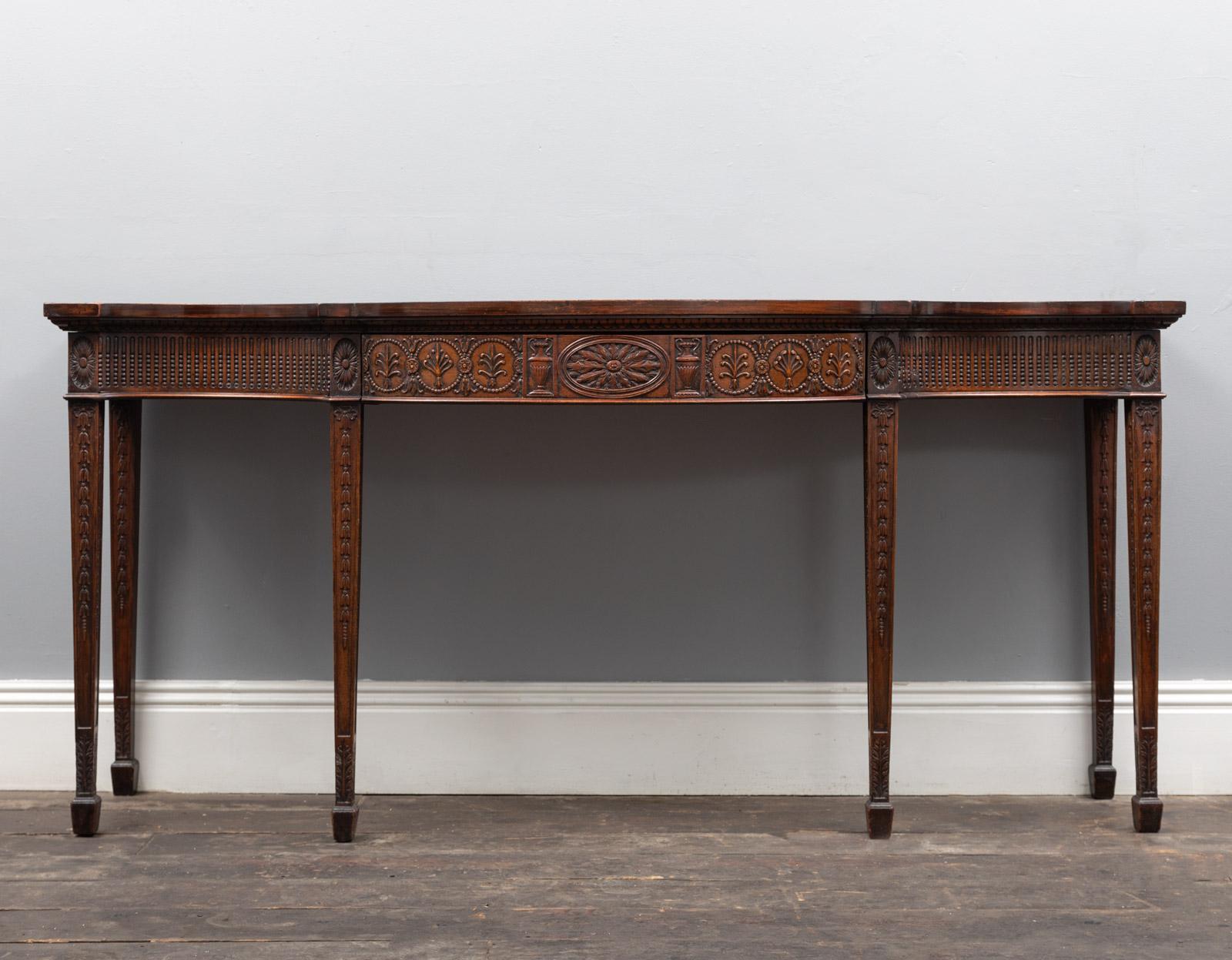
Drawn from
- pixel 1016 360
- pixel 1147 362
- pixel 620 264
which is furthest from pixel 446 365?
pixel 1147 362

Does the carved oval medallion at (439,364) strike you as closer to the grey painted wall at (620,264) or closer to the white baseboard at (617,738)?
the grey painted wall at (620,264)

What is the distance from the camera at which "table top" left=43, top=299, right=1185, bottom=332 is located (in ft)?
6.72

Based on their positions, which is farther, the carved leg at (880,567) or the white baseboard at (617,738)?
the white baseboard at (617,738)

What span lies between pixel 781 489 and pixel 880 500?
462mm

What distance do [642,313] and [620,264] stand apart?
0.52 m

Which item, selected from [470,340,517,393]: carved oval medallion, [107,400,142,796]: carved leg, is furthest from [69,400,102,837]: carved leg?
[470,340,517,393]: carved oval medallion

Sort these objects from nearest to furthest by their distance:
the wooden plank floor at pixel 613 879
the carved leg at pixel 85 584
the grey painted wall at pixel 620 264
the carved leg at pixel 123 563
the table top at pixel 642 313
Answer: the wooden plank floor at pixel 613 879, the table top at pixel 642 313, the carved leg at pixel 85 584, the carved leg at pixel 123 563, the grey painted wall at pixel 620 264

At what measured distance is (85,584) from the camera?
2211 millimetres

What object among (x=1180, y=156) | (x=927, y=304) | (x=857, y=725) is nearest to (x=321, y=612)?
(x=857, y=725)

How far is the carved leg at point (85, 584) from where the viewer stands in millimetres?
2168

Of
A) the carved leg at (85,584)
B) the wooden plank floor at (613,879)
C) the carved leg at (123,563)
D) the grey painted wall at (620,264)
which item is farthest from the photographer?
the grey painted wall at (620,264)

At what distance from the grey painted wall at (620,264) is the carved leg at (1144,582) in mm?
340

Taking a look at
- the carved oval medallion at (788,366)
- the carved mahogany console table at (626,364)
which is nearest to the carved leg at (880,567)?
the carved mahogany console table at (626,364)

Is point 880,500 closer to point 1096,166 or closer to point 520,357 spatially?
point 520,357
